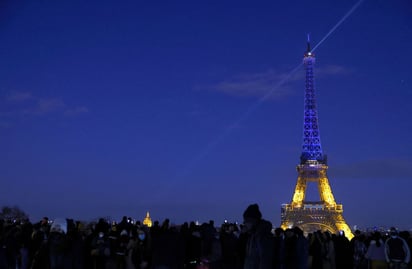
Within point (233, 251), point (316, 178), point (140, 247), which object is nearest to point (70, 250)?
point (140, 247)

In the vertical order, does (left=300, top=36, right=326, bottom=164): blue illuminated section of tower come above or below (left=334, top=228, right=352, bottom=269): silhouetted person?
above

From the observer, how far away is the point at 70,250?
9617 mm

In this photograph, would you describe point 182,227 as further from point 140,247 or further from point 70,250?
point 70,250

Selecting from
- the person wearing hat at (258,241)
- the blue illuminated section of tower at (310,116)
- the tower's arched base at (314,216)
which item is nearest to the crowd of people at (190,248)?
the person wearing hat at (258,241)

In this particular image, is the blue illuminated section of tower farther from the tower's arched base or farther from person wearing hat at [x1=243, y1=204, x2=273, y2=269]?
person wearing hat at [x1=243, y1=204, x2=273, y2=269]

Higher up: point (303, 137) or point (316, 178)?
point (303, 137)

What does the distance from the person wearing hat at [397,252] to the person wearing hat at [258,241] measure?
8019 mm

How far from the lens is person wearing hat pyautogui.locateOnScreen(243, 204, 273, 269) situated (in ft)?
25.0

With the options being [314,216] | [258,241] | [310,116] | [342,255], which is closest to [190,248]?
[342,255]

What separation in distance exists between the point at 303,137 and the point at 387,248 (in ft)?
228

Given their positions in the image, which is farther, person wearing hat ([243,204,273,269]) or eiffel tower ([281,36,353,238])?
eiffel tower ([281,36,353,238])

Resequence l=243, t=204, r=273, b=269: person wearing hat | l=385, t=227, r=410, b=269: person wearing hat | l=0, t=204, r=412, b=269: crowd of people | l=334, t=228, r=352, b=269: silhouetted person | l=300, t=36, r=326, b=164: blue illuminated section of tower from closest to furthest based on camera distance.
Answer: l=243, t=204, r=273, b=269: person wearing hat, l=0, t=204, r=412, b=269: crowd of people, l=385, t=227, r=410, b=269: person wearing hat, l=334, t=228, r=352, b=269: silhouetted person, l=300, t=36, r=326, b=164: blue illuminated section of tower

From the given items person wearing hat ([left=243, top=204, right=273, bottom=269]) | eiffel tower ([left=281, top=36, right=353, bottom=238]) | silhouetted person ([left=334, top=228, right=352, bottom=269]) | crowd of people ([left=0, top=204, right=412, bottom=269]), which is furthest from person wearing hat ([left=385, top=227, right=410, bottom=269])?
eiffel tower ([left=281, top=36, right=353, bottom=238])

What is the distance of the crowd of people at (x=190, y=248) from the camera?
Result: 9508 mm
